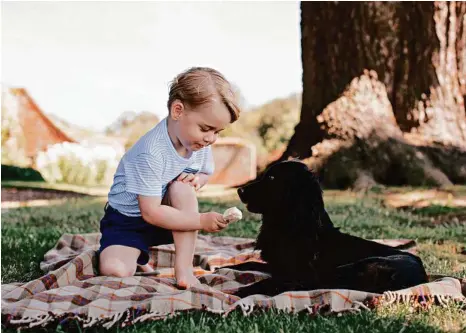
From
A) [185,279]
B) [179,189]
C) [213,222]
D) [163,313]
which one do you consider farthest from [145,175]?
[163,313]

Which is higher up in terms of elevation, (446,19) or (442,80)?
(446,19)

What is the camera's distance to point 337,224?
17.9 feet

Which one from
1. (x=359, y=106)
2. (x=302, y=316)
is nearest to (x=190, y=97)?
(x=302, y=316)

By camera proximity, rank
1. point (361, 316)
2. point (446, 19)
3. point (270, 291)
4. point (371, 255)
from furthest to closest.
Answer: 1. point (446, 19)
2. point (371, 255)
3. point (270, 291)
4. point (361, 316)

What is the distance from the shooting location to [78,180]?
43.7 feet

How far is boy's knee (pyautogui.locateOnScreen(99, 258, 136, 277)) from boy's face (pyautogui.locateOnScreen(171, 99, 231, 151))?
2.45ft

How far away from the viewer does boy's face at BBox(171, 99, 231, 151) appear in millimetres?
3029

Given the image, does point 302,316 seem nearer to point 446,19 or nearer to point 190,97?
point 190,97

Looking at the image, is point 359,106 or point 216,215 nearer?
point 216,215

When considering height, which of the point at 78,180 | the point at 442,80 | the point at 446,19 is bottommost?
the point at 78,180

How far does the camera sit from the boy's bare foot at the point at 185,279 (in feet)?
9.89

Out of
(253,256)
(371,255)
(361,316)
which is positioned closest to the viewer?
(361,316)

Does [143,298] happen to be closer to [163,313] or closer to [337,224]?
[163,313]

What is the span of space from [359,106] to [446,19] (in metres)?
1.65
